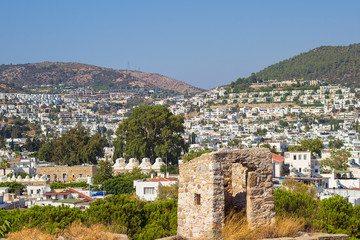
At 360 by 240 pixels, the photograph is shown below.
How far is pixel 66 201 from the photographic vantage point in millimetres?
32875

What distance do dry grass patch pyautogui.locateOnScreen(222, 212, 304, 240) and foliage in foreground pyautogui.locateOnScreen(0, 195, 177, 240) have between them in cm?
640

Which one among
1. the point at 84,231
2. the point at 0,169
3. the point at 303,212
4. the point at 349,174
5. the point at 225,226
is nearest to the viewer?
the point at 225,226

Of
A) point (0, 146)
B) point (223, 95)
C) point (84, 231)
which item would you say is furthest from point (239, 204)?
point (223, 95)

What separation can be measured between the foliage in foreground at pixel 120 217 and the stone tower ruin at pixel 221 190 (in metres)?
6.40

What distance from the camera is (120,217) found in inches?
719

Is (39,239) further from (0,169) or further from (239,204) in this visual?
(0,169)

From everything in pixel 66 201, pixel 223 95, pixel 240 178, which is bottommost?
pixel 66 201

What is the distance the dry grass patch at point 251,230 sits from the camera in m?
8.96

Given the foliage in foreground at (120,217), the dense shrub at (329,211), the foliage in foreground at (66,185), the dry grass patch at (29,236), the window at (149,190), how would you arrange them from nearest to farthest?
the dry grass patch at (29,236) < the dense shrub at (329,211) < the foliage in foreground at (120,217) < the window at (149,190) < the foliage in foreground at (66,185)

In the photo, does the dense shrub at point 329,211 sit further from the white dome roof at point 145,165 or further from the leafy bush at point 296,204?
the white dome roof at point 145,165

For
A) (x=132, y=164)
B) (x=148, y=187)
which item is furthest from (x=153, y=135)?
(x=148, y=187)

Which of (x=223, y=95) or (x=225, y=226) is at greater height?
(x=223, y=95)

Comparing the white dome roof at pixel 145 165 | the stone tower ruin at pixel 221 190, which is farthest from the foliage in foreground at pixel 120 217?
the white dome roof at pixel 145 165

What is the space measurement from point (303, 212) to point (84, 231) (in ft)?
22.2
